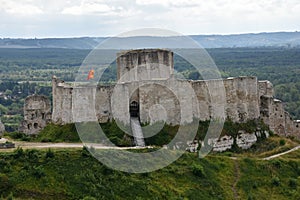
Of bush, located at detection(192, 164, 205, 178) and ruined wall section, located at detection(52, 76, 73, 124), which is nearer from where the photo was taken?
bush, located at detection(192, 164, 205, 178)

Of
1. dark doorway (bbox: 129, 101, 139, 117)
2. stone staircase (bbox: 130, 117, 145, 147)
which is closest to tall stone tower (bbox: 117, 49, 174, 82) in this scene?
dark doorway (bbox: 129, 101, 139, 117)

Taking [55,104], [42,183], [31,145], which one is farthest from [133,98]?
[42,183]

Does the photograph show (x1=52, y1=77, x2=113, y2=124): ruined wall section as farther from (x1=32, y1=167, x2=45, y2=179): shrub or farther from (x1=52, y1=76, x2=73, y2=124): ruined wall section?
(x1=32, y1=167, x2=45, y2=179): shrub

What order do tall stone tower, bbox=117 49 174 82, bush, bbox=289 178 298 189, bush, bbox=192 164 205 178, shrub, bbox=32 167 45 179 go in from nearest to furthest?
shrub, bbox=32 167 45 179
bush, bbox=192 164 205 178
bush, bbox=289 178 298 189
tall stone tower, bbox=117 49 174 82

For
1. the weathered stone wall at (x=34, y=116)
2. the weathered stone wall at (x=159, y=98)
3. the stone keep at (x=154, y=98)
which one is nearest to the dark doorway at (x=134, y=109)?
the stone keep at (x=154, y=98)

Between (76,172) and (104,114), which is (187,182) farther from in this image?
(104,114)

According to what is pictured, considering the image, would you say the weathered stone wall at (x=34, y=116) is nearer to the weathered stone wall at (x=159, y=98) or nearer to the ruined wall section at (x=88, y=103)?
the weathered stone wall at (x=159, y=98)

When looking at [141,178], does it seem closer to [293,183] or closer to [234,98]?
[293,183]
